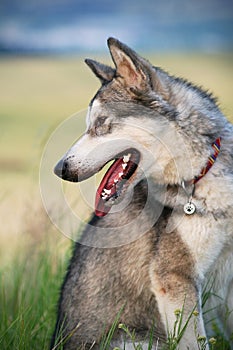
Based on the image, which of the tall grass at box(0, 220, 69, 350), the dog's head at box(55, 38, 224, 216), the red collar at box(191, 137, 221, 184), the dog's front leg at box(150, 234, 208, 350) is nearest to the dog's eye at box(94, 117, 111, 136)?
the dog's head at box(55, 38, 224, 216)

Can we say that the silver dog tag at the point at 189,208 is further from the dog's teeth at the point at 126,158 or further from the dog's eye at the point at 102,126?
the dog's eye at the point at 102,126

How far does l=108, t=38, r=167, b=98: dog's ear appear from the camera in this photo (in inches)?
153

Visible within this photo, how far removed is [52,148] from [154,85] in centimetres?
86

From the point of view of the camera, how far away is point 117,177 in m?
4.01

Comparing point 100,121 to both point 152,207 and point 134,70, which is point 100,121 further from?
point 152,207

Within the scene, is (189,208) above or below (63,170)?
below

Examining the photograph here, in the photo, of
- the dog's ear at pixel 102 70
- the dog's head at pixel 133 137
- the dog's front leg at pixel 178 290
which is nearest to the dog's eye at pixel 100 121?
the dog's head at pixel 133 137

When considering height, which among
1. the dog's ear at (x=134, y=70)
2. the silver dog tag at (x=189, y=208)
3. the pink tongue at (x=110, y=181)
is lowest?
the silver dog tag at (x=189, y=208)

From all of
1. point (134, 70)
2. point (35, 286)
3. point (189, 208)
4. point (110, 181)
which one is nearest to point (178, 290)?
point (189, 208)

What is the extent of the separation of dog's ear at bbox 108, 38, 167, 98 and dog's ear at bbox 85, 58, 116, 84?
22 cm

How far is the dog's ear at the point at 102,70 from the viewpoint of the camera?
4328 millimetres

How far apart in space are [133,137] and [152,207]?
1.50 ft

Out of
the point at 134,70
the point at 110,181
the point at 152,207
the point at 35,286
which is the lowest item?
the point at 35,286

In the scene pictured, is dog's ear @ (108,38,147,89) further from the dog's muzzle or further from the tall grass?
the tall grass
